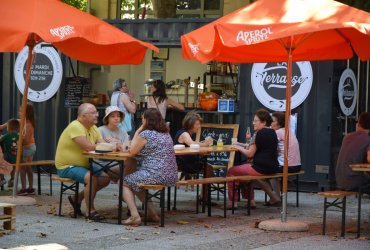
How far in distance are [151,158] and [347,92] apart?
528 centimetres

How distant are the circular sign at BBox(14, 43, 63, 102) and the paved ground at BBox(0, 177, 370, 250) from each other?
4.26m

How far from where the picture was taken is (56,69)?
16609 mm

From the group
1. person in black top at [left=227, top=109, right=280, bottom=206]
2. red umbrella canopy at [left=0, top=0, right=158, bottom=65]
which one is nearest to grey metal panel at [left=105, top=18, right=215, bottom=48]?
red umbrella canopy at [left=0, top=0, right=158, bottom=65]

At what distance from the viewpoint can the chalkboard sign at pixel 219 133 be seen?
49.9 ft

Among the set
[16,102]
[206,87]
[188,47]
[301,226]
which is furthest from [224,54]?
[16,102]

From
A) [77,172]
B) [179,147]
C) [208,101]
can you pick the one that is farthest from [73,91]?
[77,172]

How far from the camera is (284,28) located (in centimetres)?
973

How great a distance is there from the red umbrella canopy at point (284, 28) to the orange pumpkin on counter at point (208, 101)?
3.72m

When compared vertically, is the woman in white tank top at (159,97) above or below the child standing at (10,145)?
above

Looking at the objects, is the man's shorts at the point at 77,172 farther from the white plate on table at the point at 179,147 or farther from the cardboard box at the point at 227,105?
the cardboard box at the point at 227,105

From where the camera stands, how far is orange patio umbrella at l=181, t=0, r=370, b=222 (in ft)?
31.7

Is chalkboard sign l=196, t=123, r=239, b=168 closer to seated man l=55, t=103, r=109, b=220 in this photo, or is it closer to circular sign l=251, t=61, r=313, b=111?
circular sign l=251, t=61, r=313, b=111

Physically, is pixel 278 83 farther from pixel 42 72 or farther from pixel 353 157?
pixel 42 72

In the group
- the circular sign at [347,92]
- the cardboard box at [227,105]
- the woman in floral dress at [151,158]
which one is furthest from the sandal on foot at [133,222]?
the circular sign at [347,92]
